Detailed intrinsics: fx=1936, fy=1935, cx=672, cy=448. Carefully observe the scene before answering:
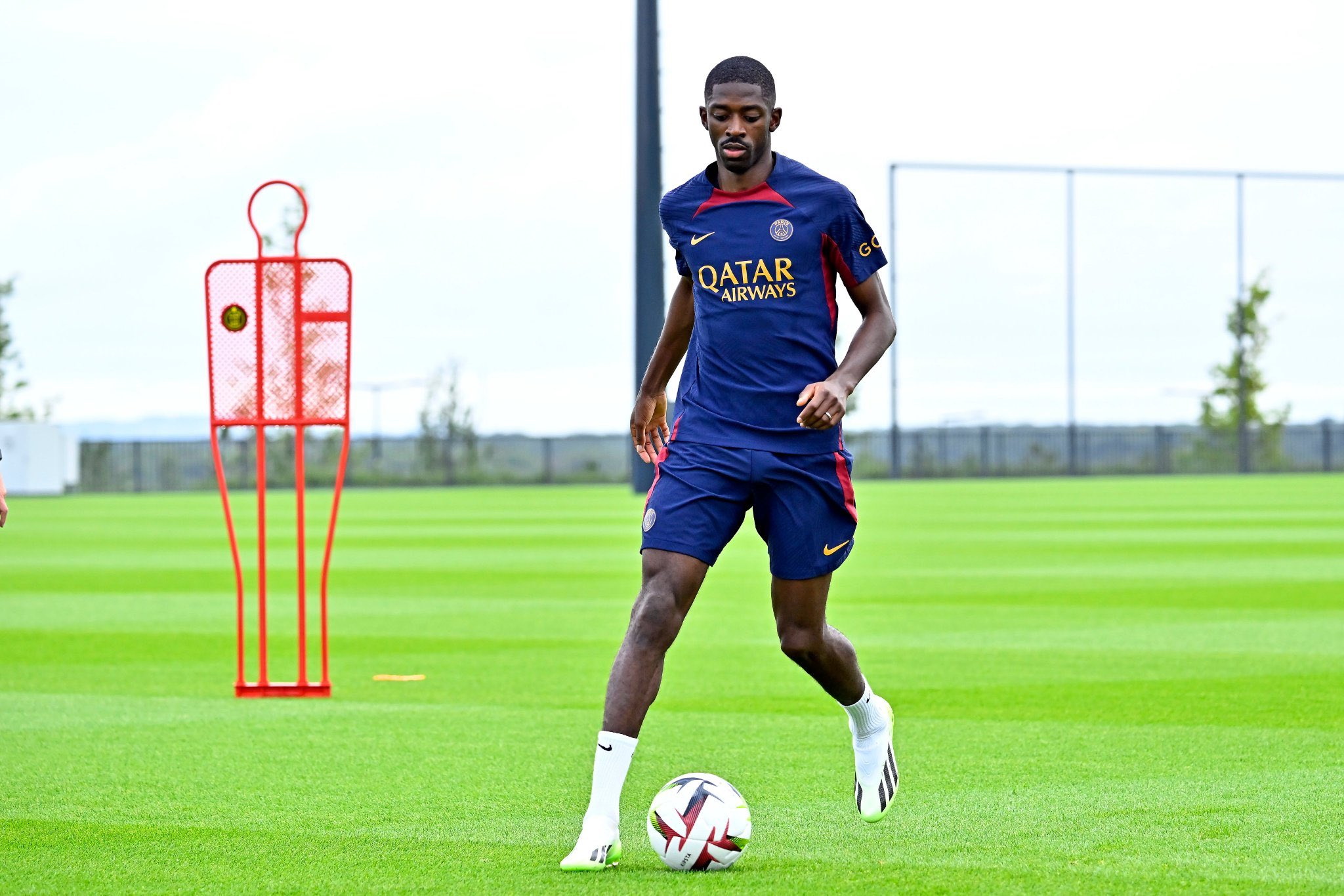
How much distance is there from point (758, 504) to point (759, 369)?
1.40 ft

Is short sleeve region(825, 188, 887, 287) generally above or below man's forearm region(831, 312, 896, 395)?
A: above

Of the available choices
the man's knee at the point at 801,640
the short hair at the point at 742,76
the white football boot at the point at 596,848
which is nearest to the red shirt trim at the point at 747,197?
the short hair at the point at 742,76

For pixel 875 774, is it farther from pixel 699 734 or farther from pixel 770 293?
pixel 699 734

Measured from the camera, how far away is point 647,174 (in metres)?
41.9

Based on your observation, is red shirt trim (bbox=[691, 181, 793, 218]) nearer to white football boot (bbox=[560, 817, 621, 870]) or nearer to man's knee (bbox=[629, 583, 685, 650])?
man's knee (bbox=[629, 583, 685, 650])

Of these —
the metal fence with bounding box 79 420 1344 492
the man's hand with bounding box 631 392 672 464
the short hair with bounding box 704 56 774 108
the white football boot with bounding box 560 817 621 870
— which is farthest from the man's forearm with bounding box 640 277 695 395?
the metal fence with bounding box 79 420 1344 492

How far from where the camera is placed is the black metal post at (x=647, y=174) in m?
41.6

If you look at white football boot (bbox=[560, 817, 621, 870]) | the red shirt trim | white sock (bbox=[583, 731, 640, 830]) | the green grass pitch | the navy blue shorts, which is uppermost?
the red shirt trim

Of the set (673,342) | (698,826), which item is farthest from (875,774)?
(673,342)

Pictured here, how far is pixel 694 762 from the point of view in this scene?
308 inches

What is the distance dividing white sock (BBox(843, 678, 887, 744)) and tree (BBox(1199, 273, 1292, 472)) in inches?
2592

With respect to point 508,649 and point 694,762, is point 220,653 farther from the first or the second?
point 694,762

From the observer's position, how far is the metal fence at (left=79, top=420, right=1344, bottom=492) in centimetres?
6694

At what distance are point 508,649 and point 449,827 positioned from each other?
6161mm
